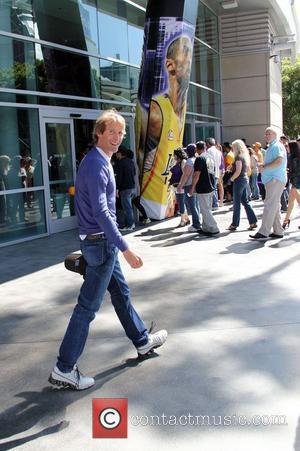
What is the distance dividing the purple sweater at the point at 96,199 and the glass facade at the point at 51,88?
20.4ft

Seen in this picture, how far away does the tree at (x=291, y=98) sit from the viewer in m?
41.3

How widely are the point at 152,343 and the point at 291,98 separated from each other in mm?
40393

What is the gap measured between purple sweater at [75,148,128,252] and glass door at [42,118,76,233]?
7140 mm

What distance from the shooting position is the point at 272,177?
8500 millimetres

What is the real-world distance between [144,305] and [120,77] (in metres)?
9.00

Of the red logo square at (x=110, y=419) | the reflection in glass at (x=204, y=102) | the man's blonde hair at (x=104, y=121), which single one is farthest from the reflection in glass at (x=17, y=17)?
the reflection in glass at (x=204, y=102)

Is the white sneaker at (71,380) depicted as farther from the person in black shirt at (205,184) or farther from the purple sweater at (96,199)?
the person in black shirt at (205,184)

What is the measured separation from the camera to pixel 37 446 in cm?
293

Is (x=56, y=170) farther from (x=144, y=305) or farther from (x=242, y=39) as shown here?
(x=242, y=39)

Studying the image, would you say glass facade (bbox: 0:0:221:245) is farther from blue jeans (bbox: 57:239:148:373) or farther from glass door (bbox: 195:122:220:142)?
blue jeans (bbox: 57:239:148:373)

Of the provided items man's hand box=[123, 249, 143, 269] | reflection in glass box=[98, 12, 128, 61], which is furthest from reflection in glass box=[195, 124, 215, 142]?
man's hand box=[123, 249, 143, 269]

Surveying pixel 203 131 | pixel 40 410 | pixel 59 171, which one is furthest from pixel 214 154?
pixel 40 410

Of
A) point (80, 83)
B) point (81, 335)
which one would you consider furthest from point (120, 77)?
point (81, 335)

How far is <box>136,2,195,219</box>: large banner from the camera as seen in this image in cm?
1093
